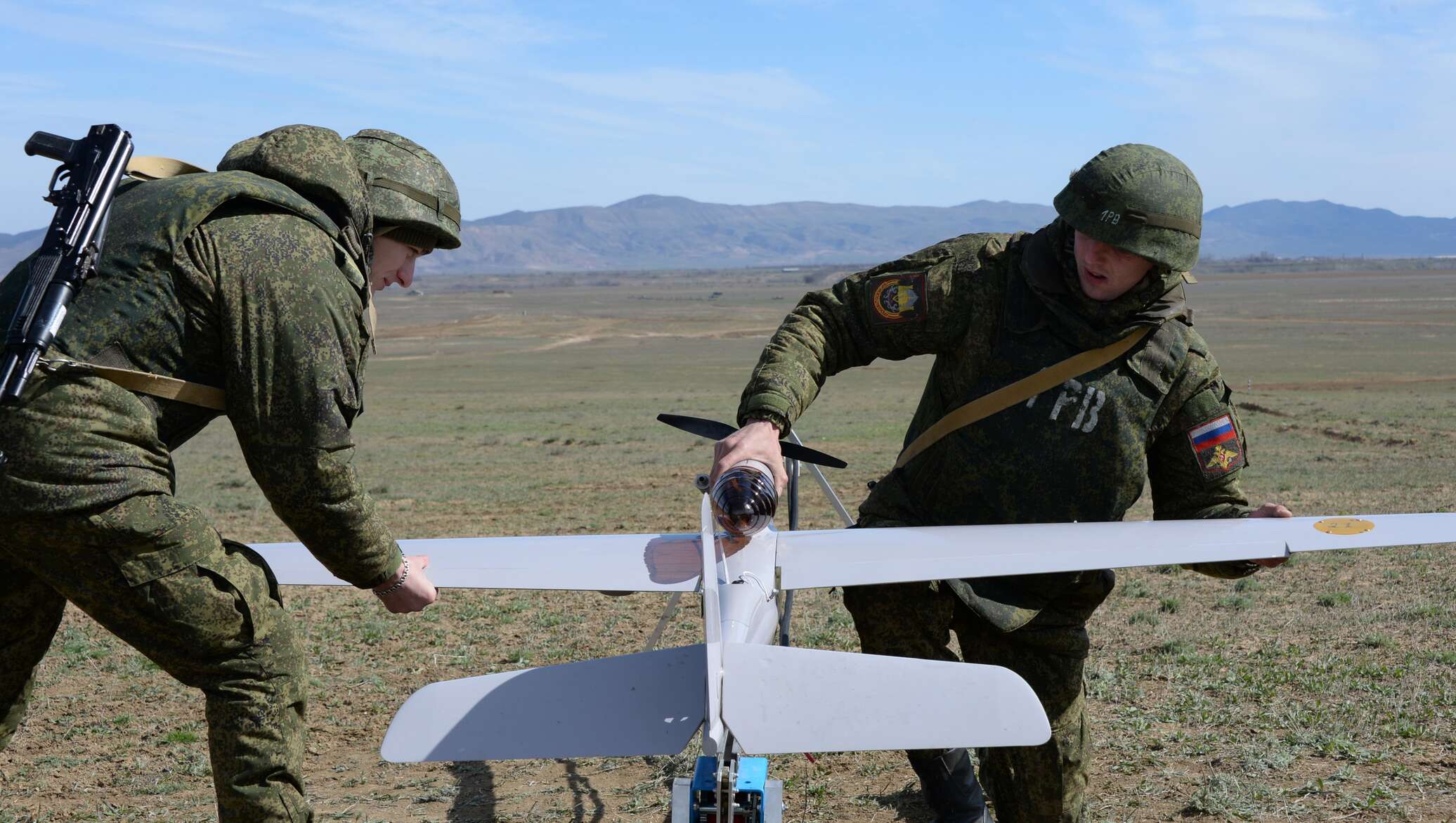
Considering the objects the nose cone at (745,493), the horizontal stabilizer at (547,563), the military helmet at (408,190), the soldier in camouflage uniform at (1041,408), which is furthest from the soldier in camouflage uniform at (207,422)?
the soldier in camouflage uniform at (1041,408)

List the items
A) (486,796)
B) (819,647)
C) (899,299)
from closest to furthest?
(899,299), (486,796), (819,647)

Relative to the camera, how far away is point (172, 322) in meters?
3.01

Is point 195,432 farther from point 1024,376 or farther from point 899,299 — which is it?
point 1024,376

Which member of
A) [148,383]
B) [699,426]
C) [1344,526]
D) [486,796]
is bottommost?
[486,796]

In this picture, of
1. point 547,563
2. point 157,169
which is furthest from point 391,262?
point 547,563

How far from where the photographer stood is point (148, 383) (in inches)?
118

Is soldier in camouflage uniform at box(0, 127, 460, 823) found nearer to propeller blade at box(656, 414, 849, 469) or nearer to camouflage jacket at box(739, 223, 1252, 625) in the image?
camouflage jacket at box(739, 223, 1252, 625)

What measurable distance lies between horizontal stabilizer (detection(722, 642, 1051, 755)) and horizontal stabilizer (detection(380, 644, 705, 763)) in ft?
0.64

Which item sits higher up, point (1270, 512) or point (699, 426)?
point (699, 426)

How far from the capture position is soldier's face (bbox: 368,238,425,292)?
12.1 ft

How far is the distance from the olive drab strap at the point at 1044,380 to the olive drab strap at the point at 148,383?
8.42 feet

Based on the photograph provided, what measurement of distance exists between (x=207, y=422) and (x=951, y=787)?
3.05 meters

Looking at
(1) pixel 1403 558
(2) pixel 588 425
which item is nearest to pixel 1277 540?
(1) pixel 1403 558

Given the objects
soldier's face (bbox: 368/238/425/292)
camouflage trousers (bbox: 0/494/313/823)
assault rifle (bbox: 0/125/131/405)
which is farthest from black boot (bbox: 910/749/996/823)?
assault rifle (bbox: 0/125/131/405)
